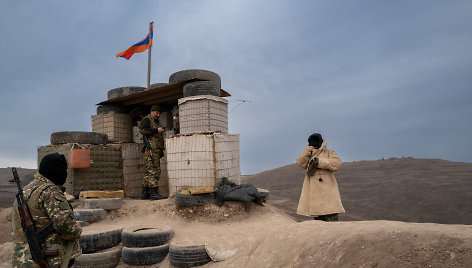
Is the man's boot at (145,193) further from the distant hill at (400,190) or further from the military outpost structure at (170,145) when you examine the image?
the distant hill at (400,190)

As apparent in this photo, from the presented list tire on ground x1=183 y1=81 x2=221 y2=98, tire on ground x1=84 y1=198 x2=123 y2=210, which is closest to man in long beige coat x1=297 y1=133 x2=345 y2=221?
tire on ground x1=183 y1=81 x2=221 y2=98

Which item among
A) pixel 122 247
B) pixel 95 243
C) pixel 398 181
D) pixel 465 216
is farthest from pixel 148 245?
pixel 398 181

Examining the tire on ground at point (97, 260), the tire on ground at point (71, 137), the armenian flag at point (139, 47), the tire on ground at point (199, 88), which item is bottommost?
the tire on ground at point (97, 260)

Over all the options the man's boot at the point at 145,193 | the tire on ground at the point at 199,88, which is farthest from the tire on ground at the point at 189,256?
the tire on ground at the point at 199,88

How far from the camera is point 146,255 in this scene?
5.85m

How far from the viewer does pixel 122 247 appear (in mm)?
6371

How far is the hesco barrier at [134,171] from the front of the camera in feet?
31.6

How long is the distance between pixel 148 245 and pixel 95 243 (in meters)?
1.18

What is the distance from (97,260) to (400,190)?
1337cm

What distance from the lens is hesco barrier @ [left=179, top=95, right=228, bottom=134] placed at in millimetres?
8344

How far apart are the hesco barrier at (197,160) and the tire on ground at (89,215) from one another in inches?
70.2

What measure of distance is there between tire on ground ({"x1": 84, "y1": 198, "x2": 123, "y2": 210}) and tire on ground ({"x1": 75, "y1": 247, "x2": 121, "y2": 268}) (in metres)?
2.00

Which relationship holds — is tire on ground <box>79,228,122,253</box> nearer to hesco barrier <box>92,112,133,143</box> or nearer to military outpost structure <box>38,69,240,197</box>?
military outpost structure <box>38,69,240,197</box>

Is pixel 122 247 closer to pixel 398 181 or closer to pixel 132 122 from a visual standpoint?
pixel 132 122
